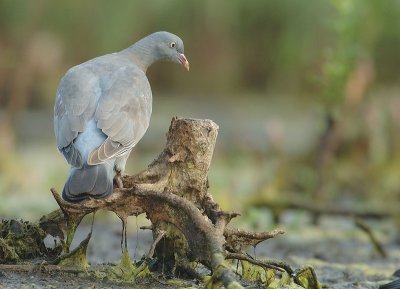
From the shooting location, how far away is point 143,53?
6336 mm

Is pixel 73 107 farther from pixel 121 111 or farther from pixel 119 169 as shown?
pixel 119 169

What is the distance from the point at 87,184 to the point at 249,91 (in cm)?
1135

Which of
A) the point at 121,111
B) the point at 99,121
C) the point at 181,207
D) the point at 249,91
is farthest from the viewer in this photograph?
the point at 249,91

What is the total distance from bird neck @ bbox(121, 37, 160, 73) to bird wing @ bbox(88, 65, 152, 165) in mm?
569

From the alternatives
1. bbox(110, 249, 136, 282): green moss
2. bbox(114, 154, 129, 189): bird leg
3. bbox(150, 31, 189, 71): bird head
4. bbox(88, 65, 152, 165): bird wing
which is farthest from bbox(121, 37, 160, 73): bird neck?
bbox(110, 249, 136, 282): green moss

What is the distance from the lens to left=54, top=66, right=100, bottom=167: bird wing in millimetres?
4945

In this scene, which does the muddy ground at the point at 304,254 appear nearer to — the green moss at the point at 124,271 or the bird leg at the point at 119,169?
the green moss at the point at 124,271

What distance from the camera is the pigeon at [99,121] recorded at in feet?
15.3

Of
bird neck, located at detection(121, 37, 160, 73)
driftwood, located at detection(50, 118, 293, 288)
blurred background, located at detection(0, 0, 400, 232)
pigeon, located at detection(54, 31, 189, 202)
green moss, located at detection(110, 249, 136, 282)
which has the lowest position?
green moss, located at detection(110, 249, 136, 282)

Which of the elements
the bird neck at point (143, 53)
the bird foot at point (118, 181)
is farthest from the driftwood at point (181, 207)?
the bird neck at point (143, 53)

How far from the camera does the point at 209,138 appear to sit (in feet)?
15.8

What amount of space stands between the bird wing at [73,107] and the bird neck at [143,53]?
2.84 feet

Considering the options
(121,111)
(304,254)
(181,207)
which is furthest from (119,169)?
(304,254)

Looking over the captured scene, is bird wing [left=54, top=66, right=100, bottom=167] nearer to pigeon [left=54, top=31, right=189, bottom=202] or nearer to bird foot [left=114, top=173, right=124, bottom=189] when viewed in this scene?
pigeon [left=54, top=31, right=189, bottom=202]
